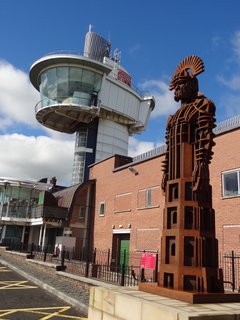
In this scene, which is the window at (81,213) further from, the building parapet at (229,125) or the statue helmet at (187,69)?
the statue helmet at (187,69)

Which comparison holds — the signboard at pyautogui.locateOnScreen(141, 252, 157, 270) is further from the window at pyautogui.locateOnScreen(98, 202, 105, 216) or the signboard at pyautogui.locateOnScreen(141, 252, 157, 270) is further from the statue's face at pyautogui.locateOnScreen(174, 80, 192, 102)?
the window at pyautogui.locateOnScreen(98, 202, 105, 216)

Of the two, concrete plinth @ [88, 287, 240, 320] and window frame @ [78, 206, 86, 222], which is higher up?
window frame @ [78, 206, 86, 222]

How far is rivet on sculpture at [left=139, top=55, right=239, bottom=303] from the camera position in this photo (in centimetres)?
586

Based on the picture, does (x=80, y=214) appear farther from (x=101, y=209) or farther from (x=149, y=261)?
(x=149, y=261)

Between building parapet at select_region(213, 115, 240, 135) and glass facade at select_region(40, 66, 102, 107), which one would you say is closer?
building parapet at select_region(213, 115, 240, 135)

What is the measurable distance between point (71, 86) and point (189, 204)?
4496cm

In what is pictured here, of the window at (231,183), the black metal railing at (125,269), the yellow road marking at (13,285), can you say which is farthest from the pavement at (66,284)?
the window at (231,183)

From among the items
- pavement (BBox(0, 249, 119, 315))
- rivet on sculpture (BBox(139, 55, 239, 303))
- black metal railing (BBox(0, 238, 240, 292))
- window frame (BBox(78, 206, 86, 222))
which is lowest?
pavement (BBox(0, 249, 119, 315))

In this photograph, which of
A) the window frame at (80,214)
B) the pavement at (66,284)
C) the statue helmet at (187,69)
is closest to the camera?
the statue helmet at (187,69)

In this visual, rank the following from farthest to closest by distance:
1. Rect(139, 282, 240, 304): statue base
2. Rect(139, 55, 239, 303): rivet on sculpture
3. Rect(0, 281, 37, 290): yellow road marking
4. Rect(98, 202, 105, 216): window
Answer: Rect(98, 202, 105, 216): window → Rect(0, 281, 37, 290): yellow road marking → Rect(139, 55, 239, 303): rivet on sculpture → Rect(139, 282, 240, 304): statue base

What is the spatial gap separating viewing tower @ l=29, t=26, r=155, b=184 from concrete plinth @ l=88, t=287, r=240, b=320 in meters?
A: 42.2

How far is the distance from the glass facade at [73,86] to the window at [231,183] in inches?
1320

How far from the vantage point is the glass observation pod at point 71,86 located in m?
48.3

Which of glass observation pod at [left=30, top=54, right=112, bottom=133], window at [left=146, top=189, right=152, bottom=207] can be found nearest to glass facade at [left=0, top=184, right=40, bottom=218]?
glass observation pod at [left=30, top=54, right=112, bottom=133]
